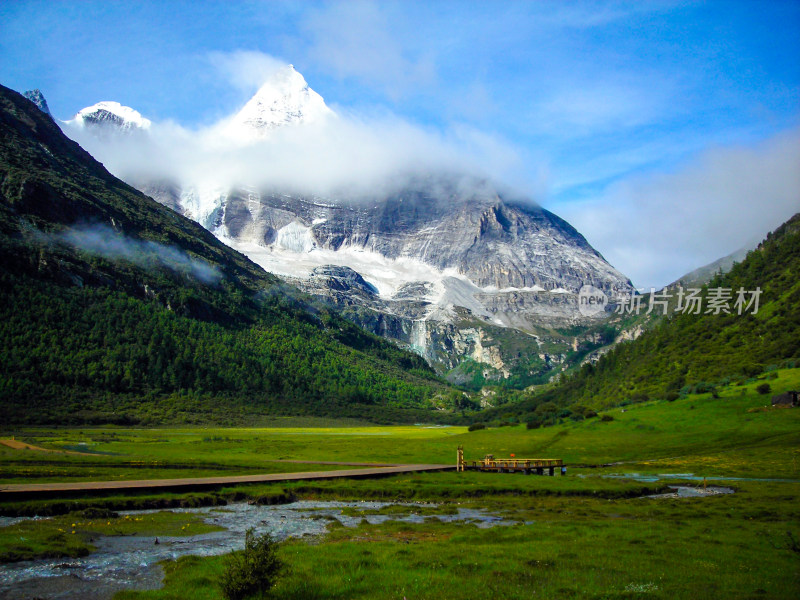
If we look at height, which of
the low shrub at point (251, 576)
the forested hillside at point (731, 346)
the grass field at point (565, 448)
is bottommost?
the grass field at point (565, 448)

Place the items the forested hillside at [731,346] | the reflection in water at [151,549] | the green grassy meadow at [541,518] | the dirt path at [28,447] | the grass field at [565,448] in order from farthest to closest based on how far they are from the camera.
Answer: the forested hillside at [731,346] → the dirt path at [28,447] → the grass field at [565,448] → the reflection in water at [151,549] → the green grassy meadow at [541,518]

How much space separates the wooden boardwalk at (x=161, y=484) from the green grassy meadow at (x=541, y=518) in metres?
1.95

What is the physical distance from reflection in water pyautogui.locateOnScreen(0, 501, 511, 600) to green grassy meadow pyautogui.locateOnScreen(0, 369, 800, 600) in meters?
1.66

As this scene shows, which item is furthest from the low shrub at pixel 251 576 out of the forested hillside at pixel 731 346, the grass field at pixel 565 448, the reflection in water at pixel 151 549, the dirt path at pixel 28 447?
the forested hillside at pixel 731 346

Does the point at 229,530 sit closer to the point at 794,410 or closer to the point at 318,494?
the point at 318,494

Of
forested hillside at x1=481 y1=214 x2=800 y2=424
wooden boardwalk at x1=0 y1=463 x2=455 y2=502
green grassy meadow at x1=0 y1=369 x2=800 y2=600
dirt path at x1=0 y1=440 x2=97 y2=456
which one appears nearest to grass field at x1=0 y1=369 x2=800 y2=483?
green grassy meadow at x1=0 y1=369 x2=800 y2=600

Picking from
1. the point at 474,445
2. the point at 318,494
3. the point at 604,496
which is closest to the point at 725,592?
the point at 604,496

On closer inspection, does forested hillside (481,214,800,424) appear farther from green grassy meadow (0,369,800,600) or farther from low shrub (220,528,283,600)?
low shrub (220,528,283,600)

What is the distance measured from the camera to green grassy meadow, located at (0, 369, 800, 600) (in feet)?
87.3

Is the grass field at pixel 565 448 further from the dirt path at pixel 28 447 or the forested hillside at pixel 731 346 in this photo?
the forested hillside at pixel 731 346

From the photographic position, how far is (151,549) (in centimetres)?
3516

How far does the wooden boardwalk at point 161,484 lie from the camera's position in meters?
47.3

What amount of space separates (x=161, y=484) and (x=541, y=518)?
120 ft

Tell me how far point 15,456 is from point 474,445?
8646cm
